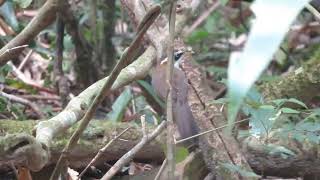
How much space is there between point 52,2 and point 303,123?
953 mm

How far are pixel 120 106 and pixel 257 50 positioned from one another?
1.91 metres

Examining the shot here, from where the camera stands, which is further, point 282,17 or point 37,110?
point 37,110

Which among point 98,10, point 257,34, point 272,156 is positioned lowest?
point 272,156

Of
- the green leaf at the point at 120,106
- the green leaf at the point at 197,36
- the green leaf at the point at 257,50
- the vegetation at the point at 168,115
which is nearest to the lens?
the green leaf at the point at 257,50

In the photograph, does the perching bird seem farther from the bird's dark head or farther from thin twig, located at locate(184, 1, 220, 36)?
thin twig, located at locate(184, 1, 220, 36)

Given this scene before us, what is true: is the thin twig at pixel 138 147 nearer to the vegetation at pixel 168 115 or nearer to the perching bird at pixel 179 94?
the vegetation at pixel 168 115

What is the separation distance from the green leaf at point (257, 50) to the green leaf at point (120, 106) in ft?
5.75

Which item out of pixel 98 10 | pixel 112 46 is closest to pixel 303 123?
pixel 112 46

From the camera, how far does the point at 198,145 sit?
5.18 ft

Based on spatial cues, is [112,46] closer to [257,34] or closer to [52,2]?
[52,2]

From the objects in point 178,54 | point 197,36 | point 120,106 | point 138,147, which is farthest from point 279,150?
point 197,36

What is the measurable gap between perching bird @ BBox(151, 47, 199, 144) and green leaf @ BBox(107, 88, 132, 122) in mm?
418

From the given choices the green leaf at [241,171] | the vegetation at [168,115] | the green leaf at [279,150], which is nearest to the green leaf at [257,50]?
the vegetation at [168,115]

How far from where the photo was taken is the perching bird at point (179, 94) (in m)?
1.57
